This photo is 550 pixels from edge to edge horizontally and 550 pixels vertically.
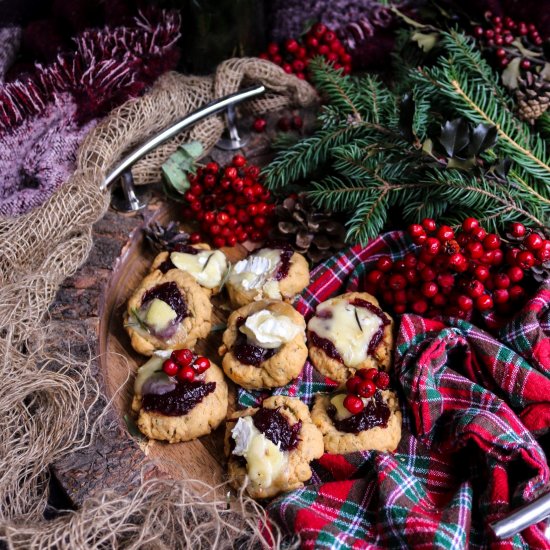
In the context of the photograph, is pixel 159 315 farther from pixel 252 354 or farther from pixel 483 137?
pixel 483 137

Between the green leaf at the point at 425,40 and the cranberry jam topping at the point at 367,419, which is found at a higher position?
the green leaf at the point at 425,40

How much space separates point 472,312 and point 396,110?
0.54 meters

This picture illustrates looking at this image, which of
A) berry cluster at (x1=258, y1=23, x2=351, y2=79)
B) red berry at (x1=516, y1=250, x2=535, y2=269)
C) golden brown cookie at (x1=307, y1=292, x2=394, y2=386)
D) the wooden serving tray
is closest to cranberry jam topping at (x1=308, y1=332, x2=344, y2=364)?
golden brown cookie at (x1=307, y1=292, x2=394, y2=386)

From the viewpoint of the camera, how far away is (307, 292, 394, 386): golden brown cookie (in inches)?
53.9

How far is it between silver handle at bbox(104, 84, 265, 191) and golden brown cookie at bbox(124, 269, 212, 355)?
10.7 inches

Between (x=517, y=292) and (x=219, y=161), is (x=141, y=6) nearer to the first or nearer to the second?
(x=219, y=161)

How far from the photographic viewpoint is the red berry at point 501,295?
4.48 ft

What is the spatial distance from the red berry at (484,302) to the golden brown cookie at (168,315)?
1.93 ft

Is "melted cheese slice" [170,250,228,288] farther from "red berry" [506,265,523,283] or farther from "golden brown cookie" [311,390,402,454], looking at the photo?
"red berry" [506,265,523,283]

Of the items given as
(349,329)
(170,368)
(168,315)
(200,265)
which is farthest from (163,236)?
(349,329)

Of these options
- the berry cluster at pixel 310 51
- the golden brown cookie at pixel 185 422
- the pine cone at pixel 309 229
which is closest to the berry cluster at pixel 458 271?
the pine cone at pixel 309 229

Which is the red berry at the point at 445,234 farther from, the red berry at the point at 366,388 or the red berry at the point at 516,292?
the red berry at the point at 366,388

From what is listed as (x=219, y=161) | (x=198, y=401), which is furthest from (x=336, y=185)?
(x=198, y=401)

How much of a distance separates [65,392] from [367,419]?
59cm
